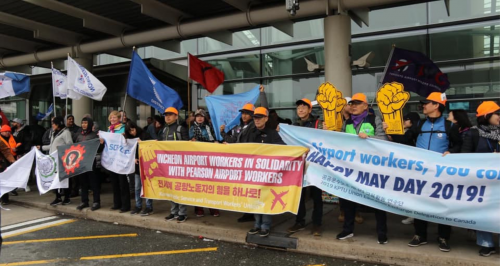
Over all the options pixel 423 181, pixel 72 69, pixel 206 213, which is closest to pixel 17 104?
pixel 72 69

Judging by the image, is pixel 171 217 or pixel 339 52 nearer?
pixel 171 217

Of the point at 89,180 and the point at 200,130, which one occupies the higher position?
the point at 200,130

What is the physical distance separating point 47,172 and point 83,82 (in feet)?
6.97

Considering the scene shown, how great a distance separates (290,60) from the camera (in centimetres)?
1237

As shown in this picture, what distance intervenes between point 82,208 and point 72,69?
3148mm

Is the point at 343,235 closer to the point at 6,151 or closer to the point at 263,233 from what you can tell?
the point at 263,233

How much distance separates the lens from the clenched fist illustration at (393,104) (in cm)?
485

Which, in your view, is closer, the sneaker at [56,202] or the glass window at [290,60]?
the sneaker at [56,202]

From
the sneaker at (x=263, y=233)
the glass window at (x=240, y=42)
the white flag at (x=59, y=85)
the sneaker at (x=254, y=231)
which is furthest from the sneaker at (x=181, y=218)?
the glass window at (x=240, y=42)

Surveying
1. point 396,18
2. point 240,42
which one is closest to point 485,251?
point 396,18

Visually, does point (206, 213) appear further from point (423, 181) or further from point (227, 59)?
point (227, 59)

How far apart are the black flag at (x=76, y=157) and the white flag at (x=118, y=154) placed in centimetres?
24

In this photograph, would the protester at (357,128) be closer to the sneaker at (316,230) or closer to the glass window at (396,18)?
the sneaker at (316,230)

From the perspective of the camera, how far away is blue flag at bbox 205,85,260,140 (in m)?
7.65
